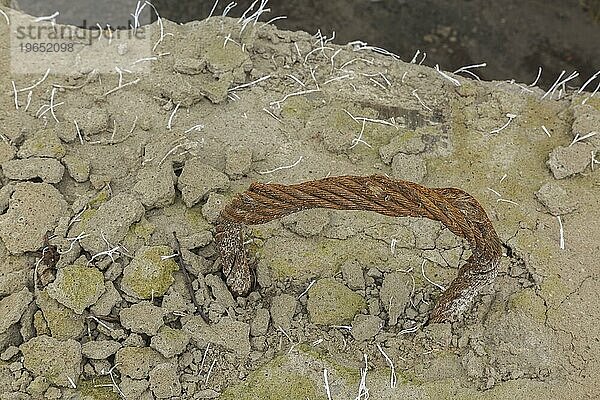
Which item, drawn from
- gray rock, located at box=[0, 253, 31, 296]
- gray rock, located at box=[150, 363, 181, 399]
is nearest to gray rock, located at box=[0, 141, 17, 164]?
gray rock, located at box=[0, 253, 31, 296]

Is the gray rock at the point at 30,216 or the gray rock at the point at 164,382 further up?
the gray rock at the point at 30,216

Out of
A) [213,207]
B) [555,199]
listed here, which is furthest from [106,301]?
[555,199]

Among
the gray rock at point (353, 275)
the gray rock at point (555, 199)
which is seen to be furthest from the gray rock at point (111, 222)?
the gray rock at point (555, 199)

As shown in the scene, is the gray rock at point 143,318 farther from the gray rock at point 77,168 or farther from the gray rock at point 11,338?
the gray rock at point 77,168

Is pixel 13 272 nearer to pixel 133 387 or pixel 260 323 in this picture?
pixel 133 387

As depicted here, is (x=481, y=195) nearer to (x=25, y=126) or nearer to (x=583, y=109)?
(x=583, y=109)

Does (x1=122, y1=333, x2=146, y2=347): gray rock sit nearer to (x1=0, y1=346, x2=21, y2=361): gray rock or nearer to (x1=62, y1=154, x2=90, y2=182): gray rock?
(x1=0, y1=346, x2=21, y2=361): gray rock
